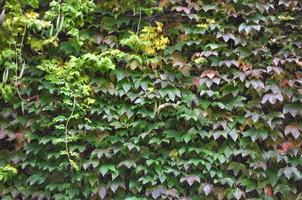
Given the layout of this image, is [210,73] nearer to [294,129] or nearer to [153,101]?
[153,101]

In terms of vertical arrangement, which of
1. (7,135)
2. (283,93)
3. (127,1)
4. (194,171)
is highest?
(127,1)

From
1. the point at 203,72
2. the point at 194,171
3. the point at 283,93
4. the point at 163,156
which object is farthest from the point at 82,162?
the point at 283,93

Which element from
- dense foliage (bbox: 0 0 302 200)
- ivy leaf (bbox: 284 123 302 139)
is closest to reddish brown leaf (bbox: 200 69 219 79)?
dense foliage (bbox: 0 0 302 200)

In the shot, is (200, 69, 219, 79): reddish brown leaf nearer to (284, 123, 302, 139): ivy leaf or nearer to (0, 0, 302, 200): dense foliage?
(0, 0, 302, 200): dense foliage

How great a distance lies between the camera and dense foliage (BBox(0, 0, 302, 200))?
3.02 m

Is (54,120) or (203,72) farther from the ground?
(203,72)

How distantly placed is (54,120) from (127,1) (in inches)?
42.2

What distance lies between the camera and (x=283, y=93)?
3.04m

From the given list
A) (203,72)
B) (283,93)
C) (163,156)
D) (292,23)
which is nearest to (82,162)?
(163,156)

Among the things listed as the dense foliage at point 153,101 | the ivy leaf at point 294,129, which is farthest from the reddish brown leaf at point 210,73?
the ivy leaf at point 294,129

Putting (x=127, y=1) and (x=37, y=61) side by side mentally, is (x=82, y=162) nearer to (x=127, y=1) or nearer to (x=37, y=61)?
(x=37, y=61)

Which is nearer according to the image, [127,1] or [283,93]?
[283,93]

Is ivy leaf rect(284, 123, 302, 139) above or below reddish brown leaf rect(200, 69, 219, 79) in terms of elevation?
below

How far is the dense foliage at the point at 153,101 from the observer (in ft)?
9.90
